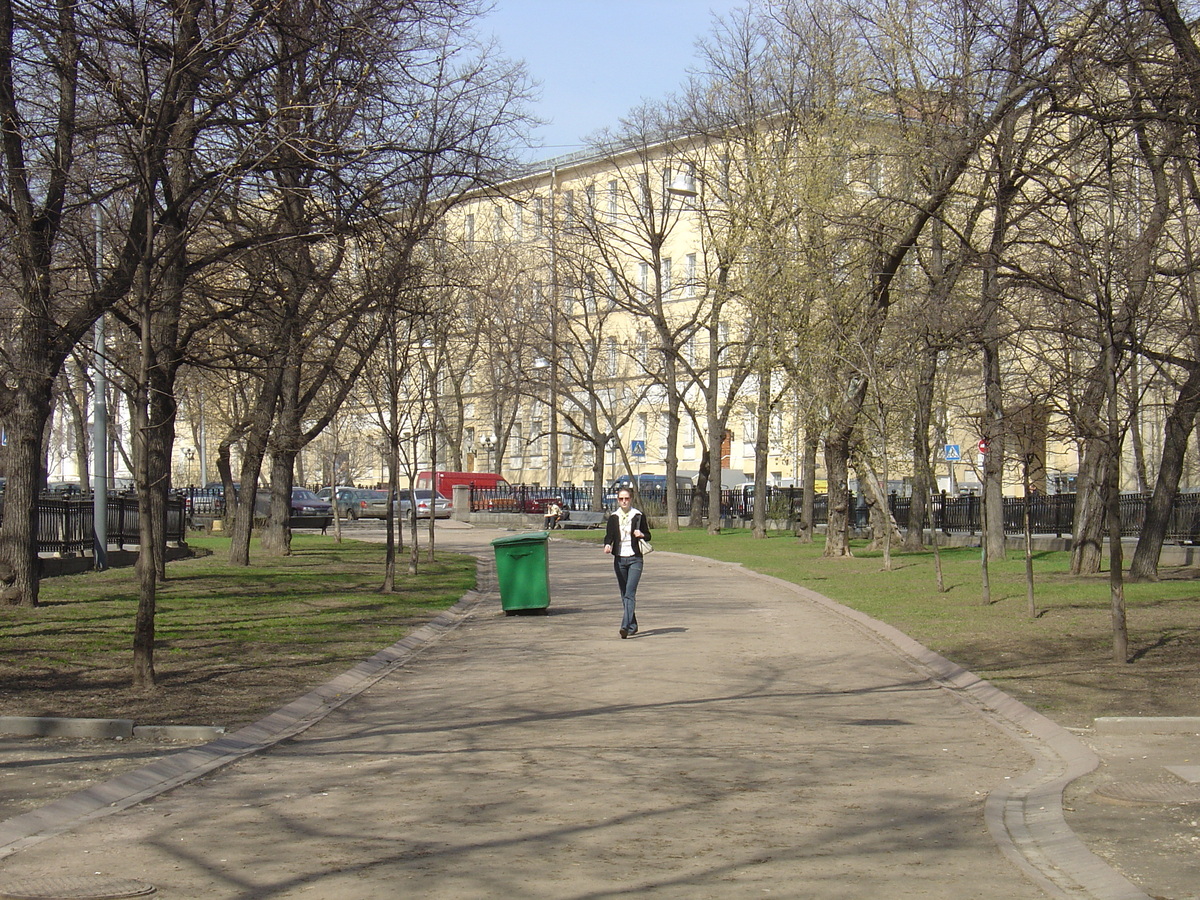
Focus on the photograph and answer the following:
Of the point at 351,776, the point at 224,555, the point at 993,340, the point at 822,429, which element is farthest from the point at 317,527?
the point at 351,776

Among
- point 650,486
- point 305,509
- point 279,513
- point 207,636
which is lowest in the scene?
point 207,636

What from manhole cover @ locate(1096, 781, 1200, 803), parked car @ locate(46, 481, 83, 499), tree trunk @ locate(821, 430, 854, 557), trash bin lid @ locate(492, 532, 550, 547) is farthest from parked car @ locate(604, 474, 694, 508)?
manhole cover @ locate(1096, 781, 1200, 803)

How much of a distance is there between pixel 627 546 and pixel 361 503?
4521 centimetres

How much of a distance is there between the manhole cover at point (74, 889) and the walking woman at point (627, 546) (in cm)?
1046

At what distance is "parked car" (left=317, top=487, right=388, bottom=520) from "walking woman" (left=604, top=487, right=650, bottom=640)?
42.8 metres

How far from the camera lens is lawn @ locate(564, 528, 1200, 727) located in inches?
435

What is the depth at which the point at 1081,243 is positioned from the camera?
1239cm

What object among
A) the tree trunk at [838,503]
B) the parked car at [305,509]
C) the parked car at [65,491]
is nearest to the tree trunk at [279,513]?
the parked car at [65,491]

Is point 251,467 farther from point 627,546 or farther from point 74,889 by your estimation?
point 74,889

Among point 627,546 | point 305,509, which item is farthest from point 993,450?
point 305,509

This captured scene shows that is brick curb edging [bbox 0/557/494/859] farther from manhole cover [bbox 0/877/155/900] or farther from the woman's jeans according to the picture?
the woman's jeans

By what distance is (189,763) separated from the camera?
835 cm

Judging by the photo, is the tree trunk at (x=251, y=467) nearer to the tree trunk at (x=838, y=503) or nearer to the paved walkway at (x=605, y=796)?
the tree trunk at (x=838, y=503)

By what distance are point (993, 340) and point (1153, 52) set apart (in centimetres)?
346
